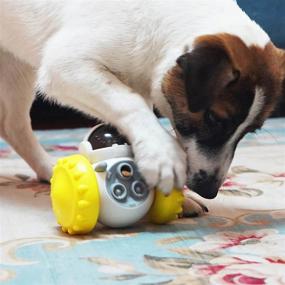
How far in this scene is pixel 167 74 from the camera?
1460mm

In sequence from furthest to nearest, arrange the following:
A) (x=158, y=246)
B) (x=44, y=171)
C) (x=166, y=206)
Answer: (x=44, y=171) < (x=166, y=206) < (x=158, y=246)

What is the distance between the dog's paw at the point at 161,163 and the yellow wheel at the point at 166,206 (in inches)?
0.9

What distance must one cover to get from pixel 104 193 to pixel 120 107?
199 mm

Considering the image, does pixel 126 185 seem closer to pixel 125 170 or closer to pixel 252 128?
pixel 125 170

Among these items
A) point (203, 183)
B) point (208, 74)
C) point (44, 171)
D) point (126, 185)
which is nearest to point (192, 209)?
point (203, 183)

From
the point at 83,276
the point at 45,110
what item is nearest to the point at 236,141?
the point at 83,276

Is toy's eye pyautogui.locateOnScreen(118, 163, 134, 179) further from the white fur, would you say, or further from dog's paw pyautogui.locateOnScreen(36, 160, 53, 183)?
dog's paw pyautogui.locateOnScreen(36, 160, 53, 183)

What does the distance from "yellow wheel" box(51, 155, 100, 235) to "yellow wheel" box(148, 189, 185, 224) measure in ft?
0.45

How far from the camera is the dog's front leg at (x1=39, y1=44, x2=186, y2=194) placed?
1362mm

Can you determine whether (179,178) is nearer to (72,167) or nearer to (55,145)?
(72,167)

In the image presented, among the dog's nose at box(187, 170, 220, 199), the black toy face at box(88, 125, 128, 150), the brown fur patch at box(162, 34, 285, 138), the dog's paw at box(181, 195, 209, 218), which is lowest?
the dog's paw at box(181, 195, 209, 218)

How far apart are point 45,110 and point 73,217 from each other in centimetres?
204

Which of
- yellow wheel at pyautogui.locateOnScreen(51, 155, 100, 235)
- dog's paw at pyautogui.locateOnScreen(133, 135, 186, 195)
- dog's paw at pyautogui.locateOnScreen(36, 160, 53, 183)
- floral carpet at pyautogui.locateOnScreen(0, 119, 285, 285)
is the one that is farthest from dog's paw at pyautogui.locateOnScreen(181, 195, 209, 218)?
dog's paw at pyautogui.locateOnScreen(36, 160, 53, 183)

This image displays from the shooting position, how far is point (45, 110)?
130 inches
